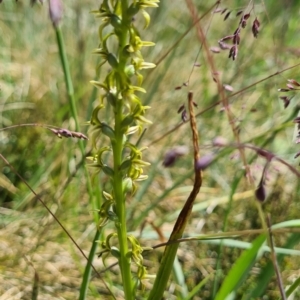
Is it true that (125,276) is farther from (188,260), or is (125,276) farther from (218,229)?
(218,229)

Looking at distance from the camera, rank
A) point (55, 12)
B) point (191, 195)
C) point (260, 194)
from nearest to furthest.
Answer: point (55, 12) → point (260, 194) → point (191, 195)

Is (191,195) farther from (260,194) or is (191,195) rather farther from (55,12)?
(55,12)

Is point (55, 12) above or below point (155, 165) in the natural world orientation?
below

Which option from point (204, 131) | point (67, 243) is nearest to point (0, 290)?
point (67, 243)

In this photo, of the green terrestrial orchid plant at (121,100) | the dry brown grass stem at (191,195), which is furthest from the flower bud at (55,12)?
the dry brown grass stem at (191,195)

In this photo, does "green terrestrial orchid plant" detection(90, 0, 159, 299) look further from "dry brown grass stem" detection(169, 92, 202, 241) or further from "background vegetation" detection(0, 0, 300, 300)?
"background vegetation" detection(0, 0, 300, 300)

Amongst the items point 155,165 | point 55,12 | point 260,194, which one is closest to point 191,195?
point 260,194

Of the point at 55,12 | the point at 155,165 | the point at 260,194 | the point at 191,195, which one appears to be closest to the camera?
the point at 55,12

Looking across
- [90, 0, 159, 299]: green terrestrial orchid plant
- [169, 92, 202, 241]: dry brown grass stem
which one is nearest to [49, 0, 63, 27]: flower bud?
[90, 0, 159, 299]: green terrestrial orchid plant
